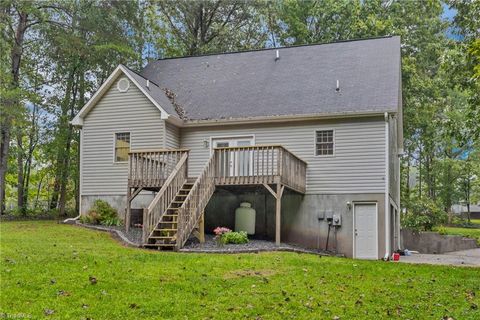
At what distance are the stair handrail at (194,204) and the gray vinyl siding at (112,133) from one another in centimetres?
344

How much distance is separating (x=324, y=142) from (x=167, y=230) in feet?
21.2

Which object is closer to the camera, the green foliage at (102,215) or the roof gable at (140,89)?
the green foliage at (102,215)

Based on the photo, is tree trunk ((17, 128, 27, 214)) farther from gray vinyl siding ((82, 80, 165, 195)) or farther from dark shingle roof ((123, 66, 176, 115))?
dark shingle roof ((123, 66, 176, 115))

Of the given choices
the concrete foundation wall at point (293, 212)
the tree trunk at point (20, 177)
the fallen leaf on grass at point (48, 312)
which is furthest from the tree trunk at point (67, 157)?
the fallen leaf on grass at point (48, 312)

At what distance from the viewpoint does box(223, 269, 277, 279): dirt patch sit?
8913 millimetres

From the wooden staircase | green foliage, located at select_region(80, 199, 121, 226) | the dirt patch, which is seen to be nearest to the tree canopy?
green foliage, located at select_region(80, 199, 121, 226)

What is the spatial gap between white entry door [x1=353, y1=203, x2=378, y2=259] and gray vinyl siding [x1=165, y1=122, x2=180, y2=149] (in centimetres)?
665

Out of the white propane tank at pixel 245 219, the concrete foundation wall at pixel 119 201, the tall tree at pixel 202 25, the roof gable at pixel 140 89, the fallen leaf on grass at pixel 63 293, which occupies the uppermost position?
the tall tree at pixel 202 25

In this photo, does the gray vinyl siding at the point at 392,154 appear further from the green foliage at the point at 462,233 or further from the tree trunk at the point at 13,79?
the tree trunk at the point at 13,79

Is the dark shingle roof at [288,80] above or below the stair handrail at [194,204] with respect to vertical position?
above

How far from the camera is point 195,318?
6.45 metres

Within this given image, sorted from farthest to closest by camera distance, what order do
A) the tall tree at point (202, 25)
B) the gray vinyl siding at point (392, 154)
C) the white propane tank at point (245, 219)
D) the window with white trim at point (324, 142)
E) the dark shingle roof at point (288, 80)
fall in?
1. the tall tree at point (202, 25)
2. the gray vinyl siding at point (392, 154)
3. the dark shingle roof at point (288, 80)
4. the window with white trim at point (324, 142)
5. the white propane tank at point (245, 219)

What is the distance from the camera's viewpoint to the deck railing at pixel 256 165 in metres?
13.9

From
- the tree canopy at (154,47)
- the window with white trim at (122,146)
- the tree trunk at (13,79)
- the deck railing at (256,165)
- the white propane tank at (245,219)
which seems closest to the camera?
the deck railing at (256,165)
